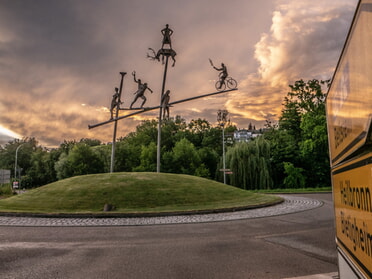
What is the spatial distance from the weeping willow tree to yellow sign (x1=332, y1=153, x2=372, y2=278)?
3447 cm

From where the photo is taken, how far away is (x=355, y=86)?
2.32 metres

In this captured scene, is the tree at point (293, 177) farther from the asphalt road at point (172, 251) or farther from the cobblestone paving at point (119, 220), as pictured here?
the asphalt road at point (172, 251)

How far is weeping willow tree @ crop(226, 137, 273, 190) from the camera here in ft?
122

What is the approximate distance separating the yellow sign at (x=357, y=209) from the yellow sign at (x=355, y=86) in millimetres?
169

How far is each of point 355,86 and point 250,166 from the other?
3621 cm

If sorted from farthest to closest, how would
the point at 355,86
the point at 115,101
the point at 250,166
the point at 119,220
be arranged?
the point at 250,166 → the point at 115,101 → the point at 119,220 → the point at 355,86

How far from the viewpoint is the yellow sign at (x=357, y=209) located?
2174 millimetres

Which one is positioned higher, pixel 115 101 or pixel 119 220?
pixel 115 101

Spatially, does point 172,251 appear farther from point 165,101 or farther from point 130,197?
point 165,101

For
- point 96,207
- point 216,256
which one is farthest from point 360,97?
point 96,207

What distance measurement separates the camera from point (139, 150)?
6225cm

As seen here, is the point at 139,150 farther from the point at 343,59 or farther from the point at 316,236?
the point at 343,59

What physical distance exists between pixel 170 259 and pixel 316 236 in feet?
15.2

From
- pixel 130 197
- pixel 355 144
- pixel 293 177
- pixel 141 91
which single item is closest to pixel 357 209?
pixel 355 144
